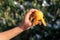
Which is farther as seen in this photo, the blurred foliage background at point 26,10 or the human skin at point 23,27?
the blurred foliage background at point 26,10

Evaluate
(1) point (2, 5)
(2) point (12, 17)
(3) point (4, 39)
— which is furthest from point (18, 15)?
(3) point (4, 39)

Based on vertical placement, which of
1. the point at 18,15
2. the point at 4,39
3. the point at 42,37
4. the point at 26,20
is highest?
the point at 26,20

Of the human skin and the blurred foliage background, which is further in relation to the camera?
the blurred foliage background

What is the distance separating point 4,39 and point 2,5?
1353 millimetres

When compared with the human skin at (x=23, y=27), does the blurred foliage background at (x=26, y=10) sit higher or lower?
lower

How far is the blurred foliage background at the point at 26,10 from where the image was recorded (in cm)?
273

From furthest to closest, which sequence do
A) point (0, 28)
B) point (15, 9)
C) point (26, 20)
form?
point (15, 9)
point (0, 28)
point (26, 20)

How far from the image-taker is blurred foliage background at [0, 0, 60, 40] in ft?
8.96

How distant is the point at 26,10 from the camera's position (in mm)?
2945

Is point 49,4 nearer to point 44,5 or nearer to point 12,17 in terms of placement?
point 44,5

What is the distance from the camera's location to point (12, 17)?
2908 millimetres

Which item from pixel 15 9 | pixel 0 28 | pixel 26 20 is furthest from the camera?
pixel 15 9

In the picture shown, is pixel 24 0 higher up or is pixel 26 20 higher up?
pixel 26 20

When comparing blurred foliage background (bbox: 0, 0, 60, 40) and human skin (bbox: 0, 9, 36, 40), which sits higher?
human skin (bbox: 0, 9, 36, 40)
